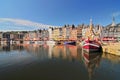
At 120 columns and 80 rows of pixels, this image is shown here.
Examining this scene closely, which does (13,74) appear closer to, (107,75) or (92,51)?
(107,75)

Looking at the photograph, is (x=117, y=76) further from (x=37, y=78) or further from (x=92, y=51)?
(x=92, y=51)

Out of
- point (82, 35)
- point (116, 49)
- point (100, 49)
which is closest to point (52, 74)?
point (116, 49)

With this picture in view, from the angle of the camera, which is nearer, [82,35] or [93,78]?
[93,78]

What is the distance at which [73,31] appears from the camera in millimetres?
199250

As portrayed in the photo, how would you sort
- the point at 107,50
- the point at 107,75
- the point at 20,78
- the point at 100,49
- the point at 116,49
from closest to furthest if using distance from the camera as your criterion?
1. the point at 20,78
2. the point at 107,75
3. the point at 116,49
4. the point at 107,50
5. the point at 100,49

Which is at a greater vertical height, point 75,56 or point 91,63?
point 75,56

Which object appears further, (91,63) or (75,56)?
(75,56)

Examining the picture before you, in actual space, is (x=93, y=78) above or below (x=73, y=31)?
below

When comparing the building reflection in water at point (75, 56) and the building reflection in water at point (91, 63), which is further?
the building reflection in water at point (75, 56)

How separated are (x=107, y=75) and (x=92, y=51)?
1327 inches

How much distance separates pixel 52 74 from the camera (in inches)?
1198

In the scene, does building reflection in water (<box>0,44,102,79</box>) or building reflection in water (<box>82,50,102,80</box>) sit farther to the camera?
building reflection in water (<box>0,44,102,79</box>)

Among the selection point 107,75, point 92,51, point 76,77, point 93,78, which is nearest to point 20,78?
point 76,77

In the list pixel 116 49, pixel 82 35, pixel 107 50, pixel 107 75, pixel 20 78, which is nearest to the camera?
pixel 20 78
